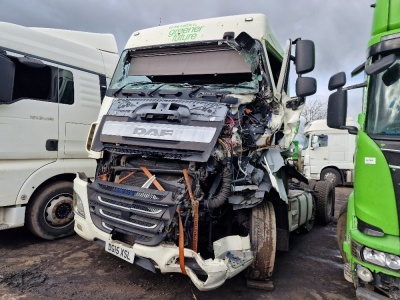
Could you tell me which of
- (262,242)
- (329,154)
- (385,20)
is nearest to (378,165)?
(385,20)

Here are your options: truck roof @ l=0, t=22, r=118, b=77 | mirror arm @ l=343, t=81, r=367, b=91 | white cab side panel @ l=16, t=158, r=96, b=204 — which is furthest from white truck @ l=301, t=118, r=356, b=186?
mirror arm @ l=343, t=81, r=367, b=91

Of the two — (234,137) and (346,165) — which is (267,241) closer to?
(234,137)

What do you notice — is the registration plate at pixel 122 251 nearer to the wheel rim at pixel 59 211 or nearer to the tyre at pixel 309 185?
the wheel rim at pixel 59 211

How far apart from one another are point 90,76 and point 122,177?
8.88ft

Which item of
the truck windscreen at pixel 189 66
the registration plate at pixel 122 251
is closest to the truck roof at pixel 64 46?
the truck windscreen at pixel 189 66

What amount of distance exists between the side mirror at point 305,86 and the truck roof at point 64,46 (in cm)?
366

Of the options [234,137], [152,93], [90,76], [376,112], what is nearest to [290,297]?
[234,137]

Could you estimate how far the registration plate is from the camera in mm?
3111

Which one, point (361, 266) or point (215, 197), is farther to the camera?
point (215, 197)

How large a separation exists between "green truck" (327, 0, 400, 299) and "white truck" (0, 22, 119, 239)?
157 inches

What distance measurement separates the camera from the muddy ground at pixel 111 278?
133 inches

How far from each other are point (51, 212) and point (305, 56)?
4167 mm

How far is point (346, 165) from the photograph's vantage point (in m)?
14.1

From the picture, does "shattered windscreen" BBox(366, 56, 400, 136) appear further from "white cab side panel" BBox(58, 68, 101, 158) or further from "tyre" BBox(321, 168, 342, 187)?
"tyre" BBox(321, 168, 342, 187)
